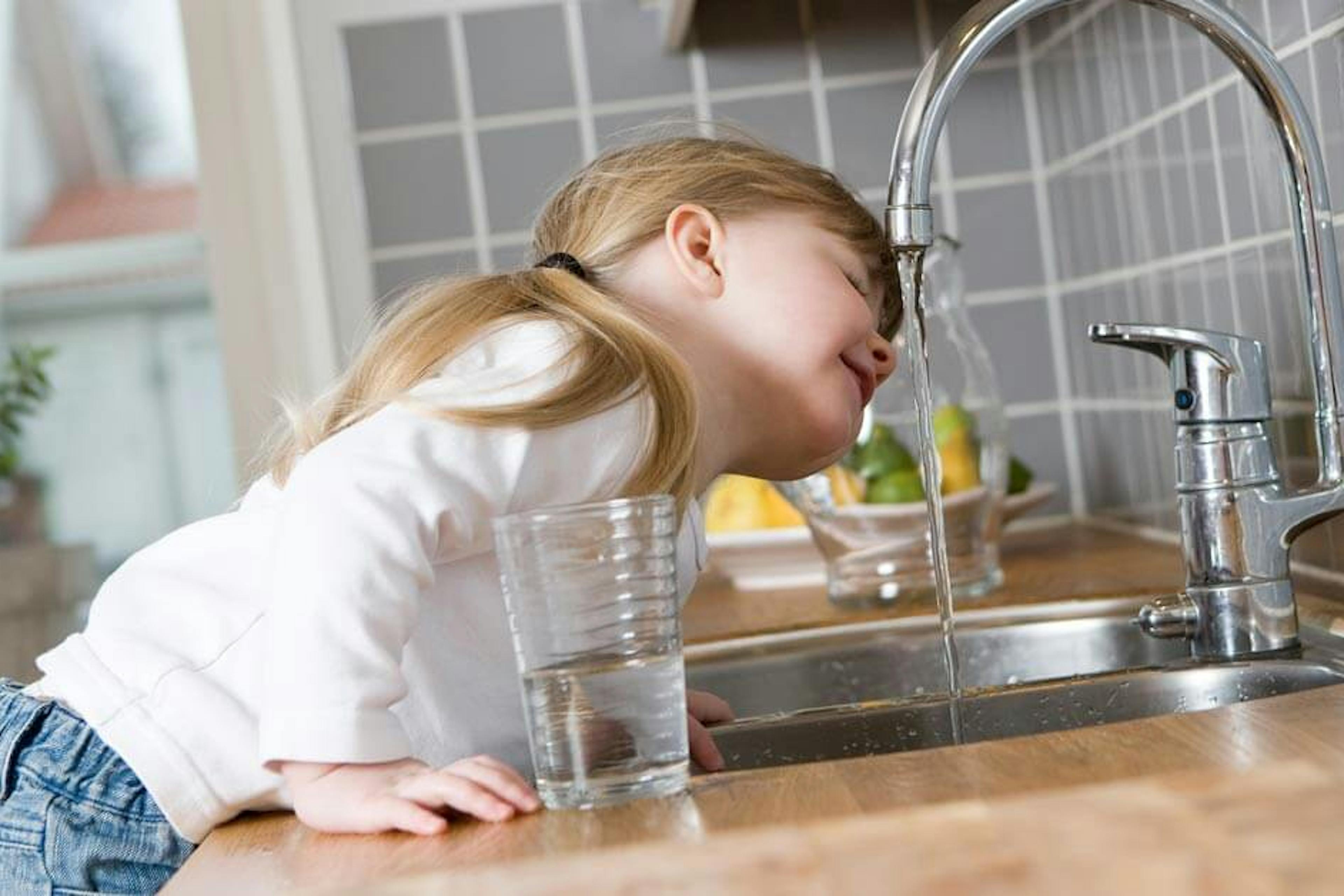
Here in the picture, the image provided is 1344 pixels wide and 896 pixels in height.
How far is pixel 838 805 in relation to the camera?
0.69 metres

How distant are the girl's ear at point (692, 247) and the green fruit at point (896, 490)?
1.42 feet

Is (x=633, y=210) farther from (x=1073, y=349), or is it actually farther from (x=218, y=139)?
(x=218, y=139)

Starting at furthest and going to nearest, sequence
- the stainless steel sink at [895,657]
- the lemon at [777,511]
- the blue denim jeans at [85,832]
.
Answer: the lemon at [777,511] < the stainless steel sink at [895,657] < the blue denim jeans at [85,832]

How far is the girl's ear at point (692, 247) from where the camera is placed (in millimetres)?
1081

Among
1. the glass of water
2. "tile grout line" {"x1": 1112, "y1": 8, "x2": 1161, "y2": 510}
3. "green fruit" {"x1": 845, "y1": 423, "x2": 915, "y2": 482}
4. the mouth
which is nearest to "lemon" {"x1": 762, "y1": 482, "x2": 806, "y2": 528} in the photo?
"green fruit" {"x1": 845, "y1": 423, "x2": 915, "y2": 482}

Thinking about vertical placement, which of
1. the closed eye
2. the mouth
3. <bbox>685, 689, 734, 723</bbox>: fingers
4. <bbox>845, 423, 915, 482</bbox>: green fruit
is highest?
the closed eye

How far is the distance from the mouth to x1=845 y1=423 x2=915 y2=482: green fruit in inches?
12.8

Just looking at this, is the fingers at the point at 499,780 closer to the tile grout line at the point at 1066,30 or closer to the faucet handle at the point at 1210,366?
the faucet handle at the point at 1210,366

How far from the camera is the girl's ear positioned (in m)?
1.08

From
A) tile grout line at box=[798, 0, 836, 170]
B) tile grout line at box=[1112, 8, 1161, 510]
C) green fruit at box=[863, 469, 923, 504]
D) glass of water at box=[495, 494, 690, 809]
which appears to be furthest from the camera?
tile grout line at box=[798, 0, 836, 170]

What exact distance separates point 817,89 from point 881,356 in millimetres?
834

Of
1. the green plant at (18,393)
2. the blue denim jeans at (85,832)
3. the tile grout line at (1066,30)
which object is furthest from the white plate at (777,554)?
the green plant at (18,393)

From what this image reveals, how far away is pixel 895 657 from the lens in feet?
4.30

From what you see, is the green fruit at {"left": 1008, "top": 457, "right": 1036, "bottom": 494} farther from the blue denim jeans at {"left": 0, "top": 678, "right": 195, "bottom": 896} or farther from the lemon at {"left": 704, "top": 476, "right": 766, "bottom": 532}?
the blue denim jeans at {"left": 0, "top": 678, "right": 195, "bottom": 896}
